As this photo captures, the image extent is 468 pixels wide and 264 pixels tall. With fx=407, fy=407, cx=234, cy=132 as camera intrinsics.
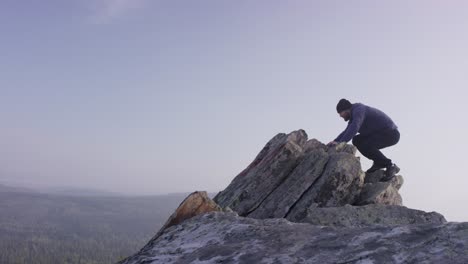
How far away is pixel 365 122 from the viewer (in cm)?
1778

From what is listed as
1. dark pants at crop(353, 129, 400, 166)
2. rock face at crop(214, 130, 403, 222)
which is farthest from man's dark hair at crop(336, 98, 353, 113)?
rock face at crop(214, 130, 403, 222)

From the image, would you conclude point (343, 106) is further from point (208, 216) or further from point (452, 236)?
point (452, 236)

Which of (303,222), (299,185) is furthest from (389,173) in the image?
(303,222)

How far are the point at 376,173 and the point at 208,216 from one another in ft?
36.3

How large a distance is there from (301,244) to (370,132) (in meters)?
11.6

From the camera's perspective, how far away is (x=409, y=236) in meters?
Result: 6.78

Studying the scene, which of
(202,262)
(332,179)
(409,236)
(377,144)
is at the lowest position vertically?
(202,262)

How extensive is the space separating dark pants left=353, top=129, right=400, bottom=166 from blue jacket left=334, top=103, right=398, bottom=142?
269 mm

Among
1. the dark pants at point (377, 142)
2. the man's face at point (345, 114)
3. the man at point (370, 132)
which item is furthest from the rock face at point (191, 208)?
the dark pants at point (377, 142)

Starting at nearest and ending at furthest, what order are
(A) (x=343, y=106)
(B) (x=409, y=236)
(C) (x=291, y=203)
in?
(B) (x=409, y=236) → (C) (x=291, y=203) → (A) (x=343, y=106)

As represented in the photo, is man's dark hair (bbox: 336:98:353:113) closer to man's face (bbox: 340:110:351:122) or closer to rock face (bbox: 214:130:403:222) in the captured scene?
man's face (bbox: 340:110:351:122)

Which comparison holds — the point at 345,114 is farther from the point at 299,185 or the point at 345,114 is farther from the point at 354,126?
the point at 299,185

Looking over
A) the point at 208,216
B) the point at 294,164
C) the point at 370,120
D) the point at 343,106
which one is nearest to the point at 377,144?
the point at 370,120

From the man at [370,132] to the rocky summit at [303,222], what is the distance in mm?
686
